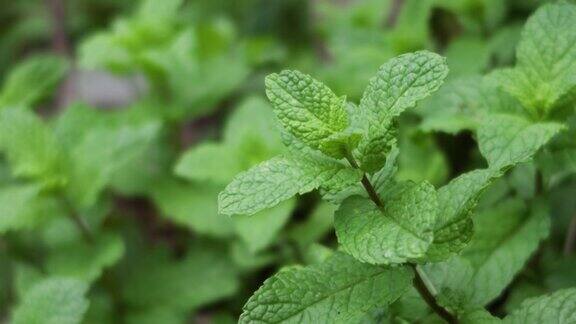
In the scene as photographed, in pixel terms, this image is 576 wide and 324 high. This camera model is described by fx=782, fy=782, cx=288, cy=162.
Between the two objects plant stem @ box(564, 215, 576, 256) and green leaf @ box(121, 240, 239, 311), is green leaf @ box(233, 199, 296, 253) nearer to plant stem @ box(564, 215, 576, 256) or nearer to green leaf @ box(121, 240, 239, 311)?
green leaf @ box(121, 240, 239, 311)

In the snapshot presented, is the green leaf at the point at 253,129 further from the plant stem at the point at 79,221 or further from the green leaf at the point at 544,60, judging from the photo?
the green leaf at the point at 544,60

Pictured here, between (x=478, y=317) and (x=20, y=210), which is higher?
(x=20, y=210)

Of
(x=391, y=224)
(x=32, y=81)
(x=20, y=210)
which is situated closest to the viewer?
(x=391, y=224)

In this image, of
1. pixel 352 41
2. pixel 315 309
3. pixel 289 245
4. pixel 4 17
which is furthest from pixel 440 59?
pixel 4 17

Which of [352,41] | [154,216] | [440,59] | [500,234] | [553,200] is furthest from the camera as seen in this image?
[154,216]

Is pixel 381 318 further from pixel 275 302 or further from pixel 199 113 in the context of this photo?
pixel 199 113

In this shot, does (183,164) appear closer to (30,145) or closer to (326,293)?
(30,145)

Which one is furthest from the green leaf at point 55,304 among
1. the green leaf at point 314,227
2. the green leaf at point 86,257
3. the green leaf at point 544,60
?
the green leaf at point 544,60

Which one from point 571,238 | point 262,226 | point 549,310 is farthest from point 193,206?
point 549,310
